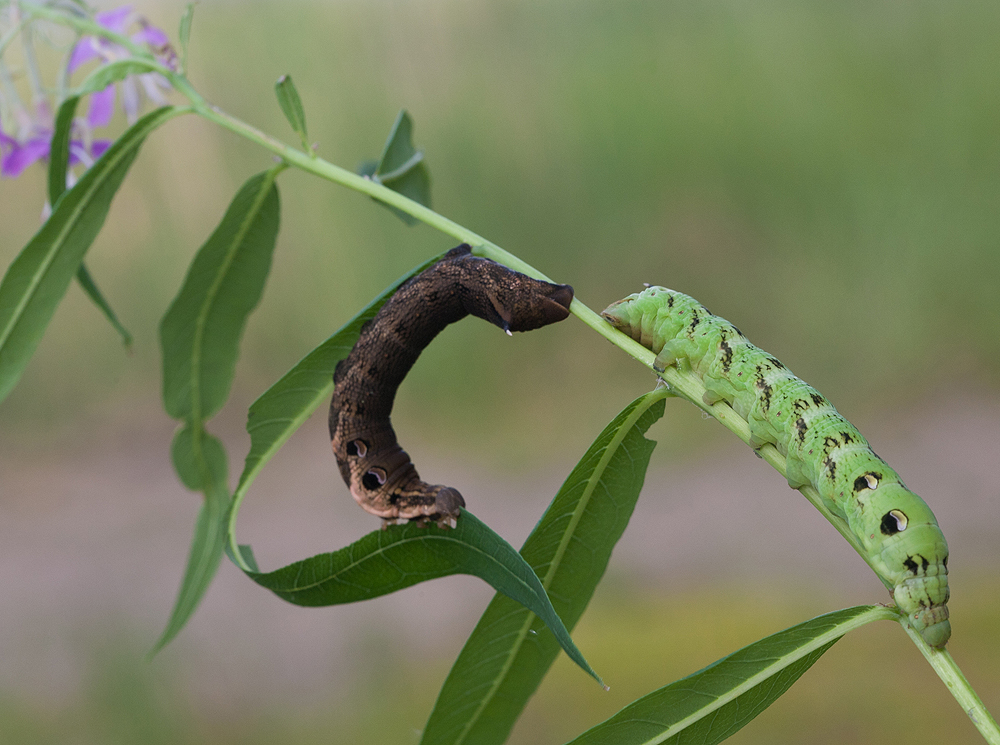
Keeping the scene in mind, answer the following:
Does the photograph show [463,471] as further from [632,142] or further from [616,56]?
[616,56]

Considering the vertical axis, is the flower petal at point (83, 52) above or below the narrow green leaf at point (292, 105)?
above

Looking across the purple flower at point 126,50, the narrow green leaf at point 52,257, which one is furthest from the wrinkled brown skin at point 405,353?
the purple flower at point 126,50

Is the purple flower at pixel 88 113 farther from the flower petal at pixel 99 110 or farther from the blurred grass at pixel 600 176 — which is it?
the blurred grass at pixel 600 176

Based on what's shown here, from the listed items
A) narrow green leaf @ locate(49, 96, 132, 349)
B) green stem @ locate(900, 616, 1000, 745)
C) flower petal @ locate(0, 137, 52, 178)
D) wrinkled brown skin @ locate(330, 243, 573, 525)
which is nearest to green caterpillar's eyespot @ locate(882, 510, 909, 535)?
green stem @ locate(900, 616, 1000, 745)

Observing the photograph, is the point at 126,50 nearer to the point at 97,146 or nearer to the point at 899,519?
the point at 97,146

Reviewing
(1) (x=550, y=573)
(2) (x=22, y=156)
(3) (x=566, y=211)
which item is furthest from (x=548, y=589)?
(3) (x=566, y=211)

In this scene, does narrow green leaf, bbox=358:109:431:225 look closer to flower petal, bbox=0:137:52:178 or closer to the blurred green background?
flower petal, bbox=0:137:52:178

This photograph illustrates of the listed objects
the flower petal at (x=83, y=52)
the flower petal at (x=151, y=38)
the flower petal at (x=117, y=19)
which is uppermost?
the flower petal at (x=117, y=19)
